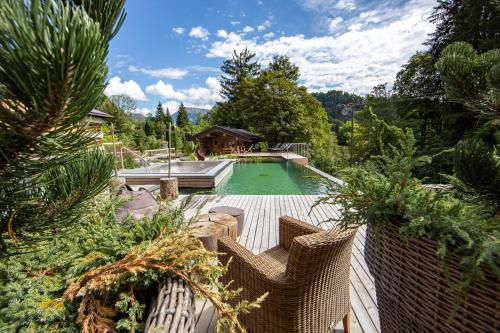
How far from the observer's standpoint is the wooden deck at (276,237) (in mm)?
1903

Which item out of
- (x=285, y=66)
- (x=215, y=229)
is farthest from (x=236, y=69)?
(x=215, y=229)

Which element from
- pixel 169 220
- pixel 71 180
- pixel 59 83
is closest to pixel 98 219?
pixel 169 220

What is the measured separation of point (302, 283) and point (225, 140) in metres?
22.5

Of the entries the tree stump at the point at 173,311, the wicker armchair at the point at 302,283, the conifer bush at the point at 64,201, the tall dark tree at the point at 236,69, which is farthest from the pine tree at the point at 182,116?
the tree stump at the point at 173,311

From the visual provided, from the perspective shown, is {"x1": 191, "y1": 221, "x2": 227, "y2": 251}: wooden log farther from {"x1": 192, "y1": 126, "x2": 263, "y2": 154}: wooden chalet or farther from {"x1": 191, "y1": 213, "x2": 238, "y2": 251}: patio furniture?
{"x1": 192, "y1": 126, "x2": 263, "y2": 154}: wooden chalet

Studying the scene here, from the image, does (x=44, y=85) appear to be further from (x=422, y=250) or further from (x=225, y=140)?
(x=225, y=140)

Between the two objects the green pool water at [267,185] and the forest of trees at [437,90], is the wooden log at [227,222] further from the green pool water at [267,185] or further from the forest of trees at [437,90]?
the forest of trees at [437,90]

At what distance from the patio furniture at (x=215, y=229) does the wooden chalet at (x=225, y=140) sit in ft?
63.7

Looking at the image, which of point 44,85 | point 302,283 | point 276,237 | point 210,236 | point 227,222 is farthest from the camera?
point 276,237

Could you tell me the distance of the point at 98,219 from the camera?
42.1 inches

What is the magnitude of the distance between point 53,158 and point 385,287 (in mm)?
1160

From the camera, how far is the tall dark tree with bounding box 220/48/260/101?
31.9 m

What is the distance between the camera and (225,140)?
2348cm

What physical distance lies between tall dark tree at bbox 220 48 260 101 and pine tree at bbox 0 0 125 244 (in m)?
33.0
